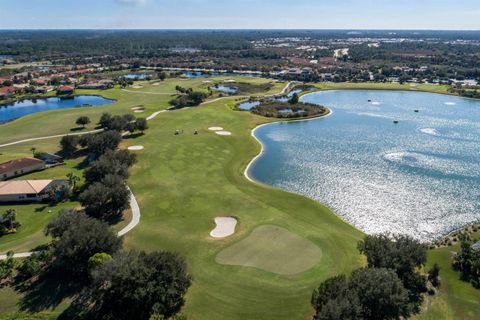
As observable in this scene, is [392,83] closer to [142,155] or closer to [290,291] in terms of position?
[142,155]

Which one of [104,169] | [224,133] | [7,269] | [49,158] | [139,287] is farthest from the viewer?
[224,133]

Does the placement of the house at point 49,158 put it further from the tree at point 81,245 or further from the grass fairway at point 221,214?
the tree at point 81,245

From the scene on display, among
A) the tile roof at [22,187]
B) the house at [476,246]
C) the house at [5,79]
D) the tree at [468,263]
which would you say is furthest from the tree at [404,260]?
the house at [5,79]

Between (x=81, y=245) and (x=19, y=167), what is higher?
(x=81, y=245)

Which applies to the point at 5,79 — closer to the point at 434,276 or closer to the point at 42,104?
the point at 42,104

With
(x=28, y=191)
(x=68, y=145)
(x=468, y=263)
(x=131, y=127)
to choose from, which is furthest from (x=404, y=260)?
(x=131, y=127)

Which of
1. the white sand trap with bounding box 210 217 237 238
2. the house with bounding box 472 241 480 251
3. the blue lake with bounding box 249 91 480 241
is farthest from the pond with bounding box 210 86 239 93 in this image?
the house with bounding box 472 241 480 251
